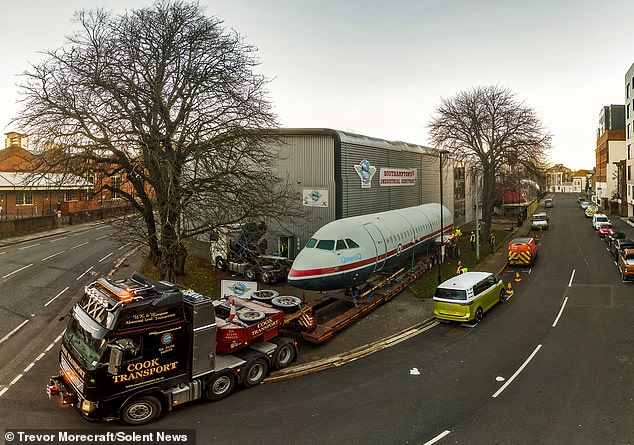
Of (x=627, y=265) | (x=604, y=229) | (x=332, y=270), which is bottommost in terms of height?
(x=627, y=265)

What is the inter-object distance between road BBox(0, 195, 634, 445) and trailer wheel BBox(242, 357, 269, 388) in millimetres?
260

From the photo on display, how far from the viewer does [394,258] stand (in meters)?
22.6

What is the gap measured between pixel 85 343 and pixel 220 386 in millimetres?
3709

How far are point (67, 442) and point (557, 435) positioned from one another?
11194 mm

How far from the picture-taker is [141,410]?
33.3 ft

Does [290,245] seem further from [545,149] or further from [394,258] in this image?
[545,149]

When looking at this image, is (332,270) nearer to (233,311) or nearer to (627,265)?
(233,311)

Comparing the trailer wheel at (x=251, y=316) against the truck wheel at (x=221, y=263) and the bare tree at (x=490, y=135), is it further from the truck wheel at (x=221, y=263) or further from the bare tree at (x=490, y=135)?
the bare tree at (x=490, y=135)

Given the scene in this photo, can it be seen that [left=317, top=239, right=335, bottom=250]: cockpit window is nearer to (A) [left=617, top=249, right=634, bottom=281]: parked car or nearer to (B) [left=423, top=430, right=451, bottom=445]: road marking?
(B) [left=423, top=430, right=451, bottom=445]: road marking

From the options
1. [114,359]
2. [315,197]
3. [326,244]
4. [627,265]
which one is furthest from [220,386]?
[627,265]

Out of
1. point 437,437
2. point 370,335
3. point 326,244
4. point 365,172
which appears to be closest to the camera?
point 437,437

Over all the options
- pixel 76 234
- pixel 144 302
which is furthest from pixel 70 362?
pixel 76 234

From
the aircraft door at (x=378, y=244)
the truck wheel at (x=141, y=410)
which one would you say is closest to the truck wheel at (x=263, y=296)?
the truck wheel at (x=141, y=410)

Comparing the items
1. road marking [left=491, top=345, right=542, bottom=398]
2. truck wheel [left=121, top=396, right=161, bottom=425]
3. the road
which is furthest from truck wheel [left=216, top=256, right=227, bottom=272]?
road marking [left=491, top=345, right=542, bottom=398]
